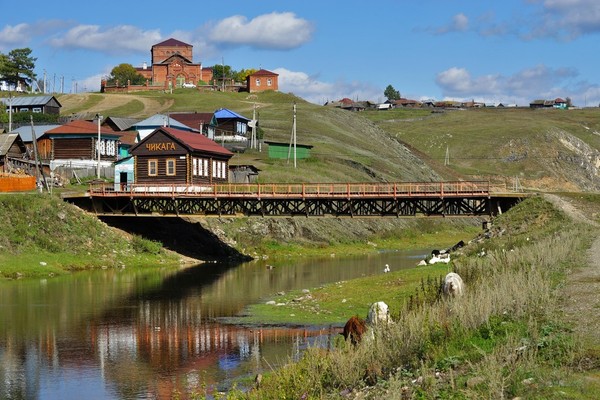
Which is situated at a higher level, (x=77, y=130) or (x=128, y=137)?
(x=77, y=130)

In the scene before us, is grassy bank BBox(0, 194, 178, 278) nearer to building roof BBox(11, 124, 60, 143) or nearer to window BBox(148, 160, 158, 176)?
window BBox(148, 160, 158, 176)

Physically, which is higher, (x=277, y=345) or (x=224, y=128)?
(x=224, y=128)

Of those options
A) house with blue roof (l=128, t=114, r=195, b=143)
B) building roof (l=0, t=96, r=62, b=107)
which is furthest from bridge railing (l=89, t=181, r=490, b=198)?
building roof (l=0, t=96, r=62, b=107)

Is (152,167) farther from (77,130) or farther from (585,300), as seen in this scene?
(585,300)

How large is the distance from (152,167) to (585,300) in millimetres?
63787

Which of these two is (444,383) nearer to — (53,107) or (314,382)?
(314,382)

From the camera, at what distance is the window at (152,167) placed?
84.1 meters

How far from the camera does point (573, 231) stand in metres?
49.5

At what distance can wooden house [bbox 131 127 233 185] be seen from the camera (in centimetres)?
8281

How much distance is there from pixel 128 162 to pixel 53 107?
71.7 m

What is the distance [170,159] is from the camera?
274 ft

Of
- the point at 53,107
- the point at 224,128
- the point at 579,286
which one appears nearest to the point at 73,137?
the point at 224,128

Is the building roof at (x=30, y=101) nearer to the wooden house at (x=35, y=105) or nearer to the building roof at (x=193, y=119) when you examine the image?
the wooden house at (x=35, y=105)

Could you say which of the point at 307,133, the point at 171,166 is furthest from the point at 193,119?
the point at 171,166
